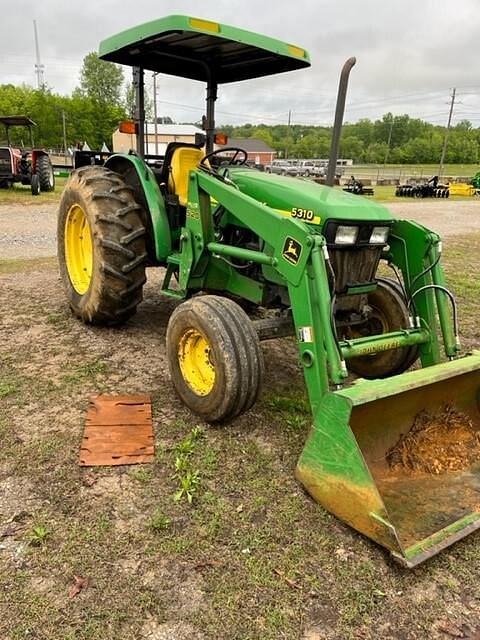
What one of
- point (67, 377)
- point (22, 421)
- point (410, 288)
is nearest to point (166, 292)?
point (67, 377)

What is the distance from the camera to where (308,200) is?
11.3ft

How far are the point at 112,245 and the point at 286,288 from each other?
1530 mm

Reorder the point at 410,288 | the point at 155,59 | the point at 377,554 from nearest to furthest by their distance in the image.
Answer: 1. the point at 377,554
2. the point at 410,288
3. the point at 155,59

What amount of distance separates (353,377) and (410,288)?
93cm

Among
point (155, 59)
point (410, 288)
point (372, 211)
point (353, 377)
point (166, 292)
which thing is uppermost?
point (155, 59)

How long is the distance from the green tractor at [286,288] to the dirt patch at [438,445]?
2.1 inches

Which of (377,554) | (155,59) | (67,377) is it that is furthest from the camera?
(155,59)

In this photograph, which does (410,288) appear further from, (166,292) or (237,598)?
(237,598)

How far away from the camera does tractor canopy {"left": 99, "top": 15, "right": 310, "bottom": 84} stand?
148 inches

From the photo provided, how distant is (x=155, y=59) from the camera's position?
466 cm

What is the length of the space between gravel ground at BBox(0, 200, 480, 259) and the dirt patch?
723 centimetres

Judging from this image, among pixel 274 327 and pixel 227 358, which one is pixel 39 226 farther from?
pixel 227 358

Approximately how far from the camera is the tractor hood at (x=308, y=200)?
3314 millimetres

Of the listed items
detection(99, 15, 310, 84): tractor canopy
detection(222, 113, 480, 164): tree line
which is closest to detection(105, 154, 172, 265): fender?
detection(99, 15, 310, 84): tractor canopy
